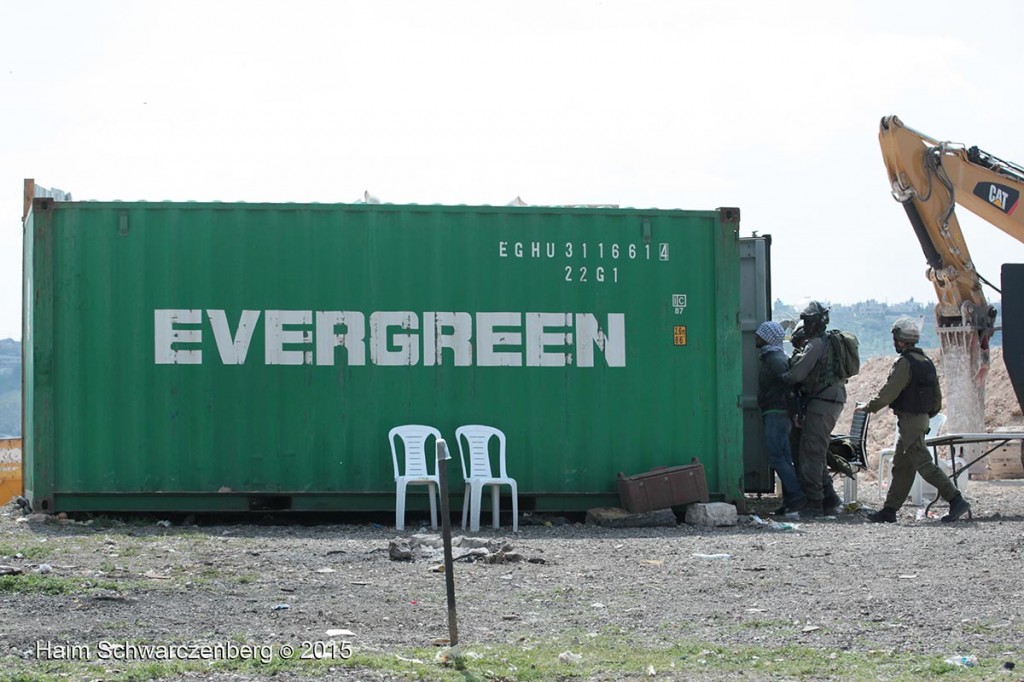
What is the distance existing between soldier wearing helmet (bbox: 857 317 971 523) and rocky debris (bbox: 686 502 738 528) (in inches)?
53.3

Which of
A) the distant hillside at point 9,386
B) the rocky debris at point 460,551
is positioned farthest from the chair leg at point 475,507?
the distant hillside at point 9,386

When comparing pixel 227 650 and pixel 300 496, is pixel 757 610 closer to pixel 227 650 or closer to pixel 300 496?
pixel 227 650

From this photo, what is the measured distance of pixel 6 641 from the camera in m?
5.66

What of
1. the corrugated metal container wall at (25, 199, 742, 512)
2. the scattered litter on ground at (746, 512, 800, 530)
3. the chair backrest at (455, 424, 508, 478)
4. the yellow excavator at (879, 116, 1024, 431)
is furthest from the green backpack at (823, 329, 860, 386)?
the yellow excavator at (879, 116, 1024, 431)

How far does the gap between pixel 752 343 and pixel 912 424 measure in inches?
69.1

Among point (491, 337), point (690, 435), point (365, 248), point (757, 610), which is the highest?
point (365, 248)

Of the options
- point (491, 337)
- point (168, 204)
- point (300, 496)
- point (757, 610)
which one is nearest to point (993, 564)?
point (757, 610)

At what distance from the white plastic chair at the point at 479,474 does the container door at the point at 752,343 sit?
2.51 metres

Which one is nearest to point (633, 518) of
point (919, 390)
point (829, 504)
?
point (829, 504)

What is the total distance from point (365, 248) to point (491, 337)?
133 cm

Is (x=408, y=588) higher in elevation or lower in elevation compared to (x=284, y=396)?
lower

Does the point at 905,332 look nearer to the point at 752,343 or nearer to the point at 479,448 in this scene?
the point at 752,343

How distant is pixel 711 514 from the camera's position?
36.7ft

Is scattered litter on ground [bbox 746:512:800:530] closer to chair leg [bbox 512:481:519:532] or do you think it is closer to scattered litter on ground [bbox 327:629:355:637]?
chair leg [bbox 512:481:519:532]
